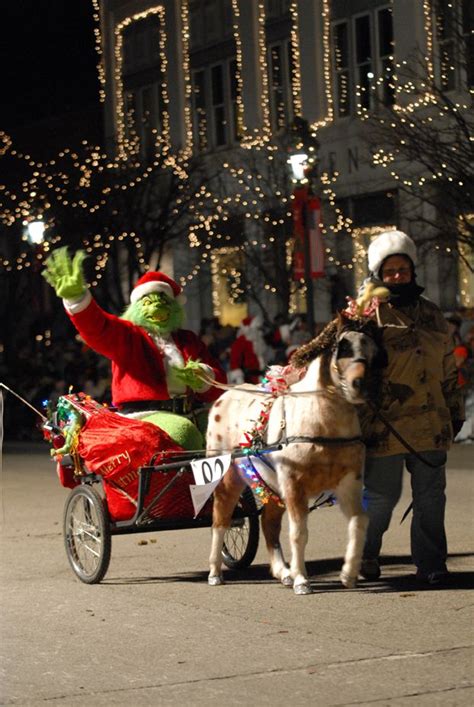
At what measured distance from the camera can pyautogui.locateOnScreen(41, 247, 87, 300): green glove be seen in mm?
9805

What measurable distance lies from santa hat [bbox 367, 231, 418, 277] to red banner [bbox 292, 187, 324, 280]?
456 inches

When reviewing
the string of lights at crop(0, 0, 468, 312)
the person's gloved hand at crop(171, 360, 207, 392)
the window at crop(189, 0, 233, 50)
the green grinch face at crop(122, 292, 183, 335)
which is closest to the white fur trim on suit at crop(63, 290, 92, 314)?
the green grinch face at crop(122, 292, 183, 335)

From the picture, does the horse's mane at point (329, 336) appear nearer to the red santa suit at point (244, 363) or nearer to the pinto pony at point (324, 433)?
the pinto pony at point (324, 433)

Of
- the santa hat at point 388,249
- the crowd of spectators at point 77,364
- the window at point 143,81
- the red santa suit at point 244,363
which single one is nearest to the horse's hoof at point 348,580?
the santa hat at point 388,249

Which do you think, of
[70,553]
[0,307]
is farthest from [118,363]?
[0,307]

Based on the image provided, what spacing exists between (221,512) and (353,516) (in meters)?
1.05

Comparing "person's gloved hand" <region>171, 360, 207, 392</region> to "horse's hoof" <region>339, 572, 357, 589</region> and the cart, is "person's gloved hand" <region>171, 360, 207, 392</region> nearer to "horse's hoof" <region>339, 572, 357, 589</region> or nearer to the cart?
the cart

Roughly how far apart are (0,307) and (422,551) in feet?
126

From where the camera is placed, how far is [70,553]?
33.1 feet

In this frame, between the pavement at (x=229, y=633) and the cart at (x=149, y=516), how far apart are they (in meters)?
0.18

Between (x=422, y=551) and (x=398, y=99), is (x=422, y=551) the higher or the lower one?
the lower one

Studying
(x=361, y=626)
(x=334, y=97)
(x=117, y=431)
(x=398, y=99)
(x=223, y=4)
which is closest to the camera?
(x=361, y=626)

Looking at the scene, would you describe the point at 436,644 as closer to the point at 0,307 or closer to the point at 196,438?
the point at 196,438

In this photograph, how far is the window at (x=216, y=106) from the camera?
3366cm
